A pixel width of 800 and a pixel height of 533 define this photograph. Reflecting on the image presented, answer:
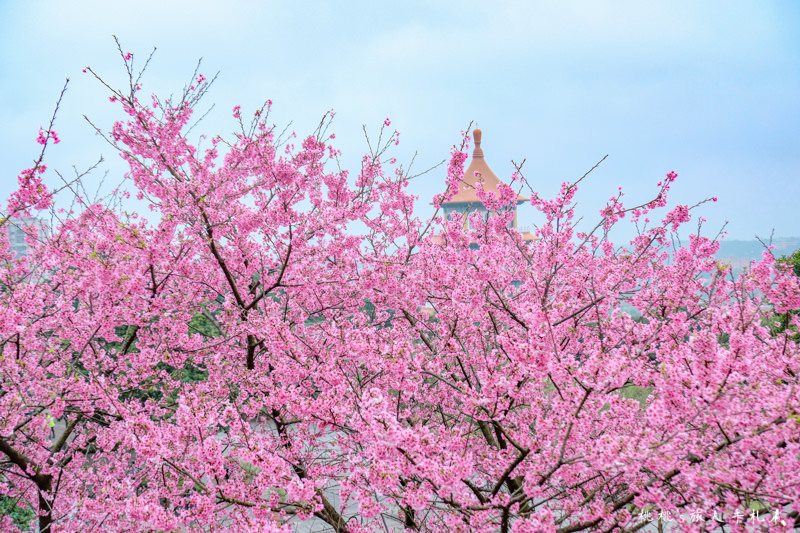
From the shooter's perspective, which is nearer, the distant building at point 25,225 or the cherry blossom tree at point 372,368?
the cherry blossom tree at point 372,368

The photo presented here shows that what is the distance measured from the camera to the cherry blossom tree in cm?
257

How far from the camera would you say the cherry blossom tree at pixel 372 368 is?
2.57m

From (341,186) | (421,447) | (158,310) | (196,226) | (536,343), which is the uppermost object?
(341,186)

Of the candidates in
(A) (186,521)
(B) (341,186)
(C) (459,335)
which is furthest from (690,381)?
(B) (341,186)

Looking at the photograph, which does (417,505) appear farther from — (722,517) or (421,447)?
(722,517)

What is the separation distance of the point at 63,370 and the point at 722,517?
5.77m

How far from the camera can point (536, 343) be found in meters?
2.74

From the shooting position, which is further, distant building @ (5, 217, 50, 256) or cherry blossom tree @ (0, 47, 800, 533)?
distant building @ (5, 217, 50, 256)

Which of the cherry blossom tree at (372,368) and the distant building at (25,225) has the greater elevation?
the distant building at (25,225)

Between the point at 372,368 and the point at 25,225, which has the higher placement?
the point at 25,225

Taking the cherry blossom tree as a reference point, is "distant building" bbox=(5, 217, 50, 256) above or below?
above

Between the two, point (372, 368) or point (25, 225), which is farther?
point (25, 225)

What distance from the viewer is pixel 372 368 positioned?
390 centimetres

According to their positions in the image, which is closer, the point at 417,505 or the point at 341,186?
the point at 417,505
